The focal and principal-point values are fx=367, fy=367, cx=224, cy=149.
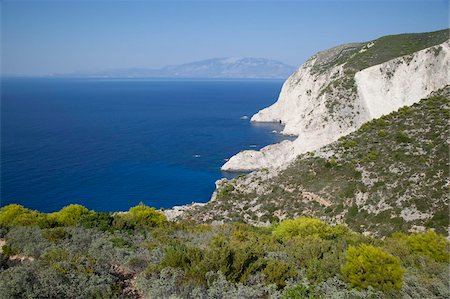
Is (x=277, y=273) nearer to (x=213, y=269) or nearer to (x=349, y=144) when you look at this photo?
(x=213, y=269)

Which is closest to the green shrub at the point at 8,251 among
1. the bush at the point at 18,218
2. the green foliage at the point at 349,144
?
the bush at the point at 18,218

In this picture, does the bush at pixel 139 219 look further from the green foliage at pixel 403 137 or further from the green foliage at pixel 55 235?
the green foliage at pixel 403 137

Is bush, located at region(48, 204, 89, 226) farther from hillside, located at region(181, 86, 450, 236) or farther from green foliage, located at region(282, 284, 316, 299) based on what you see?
green foliage, located at region(282, 284, 316, 299)

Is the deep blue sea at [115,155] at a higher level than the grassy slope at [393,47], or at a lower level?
lower

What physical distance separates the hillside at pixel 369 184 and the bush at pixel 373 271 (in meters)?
13.9

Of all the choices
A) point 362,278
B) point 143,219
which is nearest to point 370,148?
point 143,219

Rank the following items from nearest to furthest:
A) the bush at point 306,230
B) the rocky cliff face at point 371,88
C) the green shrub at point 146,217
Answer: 1. the bush at point 306,230
2. the green shrub at point 146,217
3. the rocky cliff face at point 371,88

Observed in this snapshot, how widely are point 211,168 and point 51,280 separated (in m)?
66.0

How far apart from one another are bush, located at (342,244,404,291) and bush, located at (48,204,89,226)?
1595cm

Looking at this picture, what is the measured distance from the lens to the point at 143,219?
24141 mm

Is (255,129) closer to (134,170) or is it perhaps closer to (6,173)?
(134,170)

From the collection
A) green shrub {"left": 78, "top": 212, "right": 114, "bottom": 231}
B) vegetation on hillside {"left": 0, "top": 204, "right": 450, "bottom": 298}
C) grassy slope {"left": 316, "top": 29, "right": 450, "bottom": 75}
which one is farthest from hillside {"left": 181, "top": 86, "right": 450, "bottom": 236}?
grassy slope {"left": 316, "top": 29, "right": 450, "bottom": 75}

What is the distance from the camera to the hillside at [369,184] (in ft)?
86.1

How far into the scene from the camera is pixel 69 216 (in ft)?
74.0
